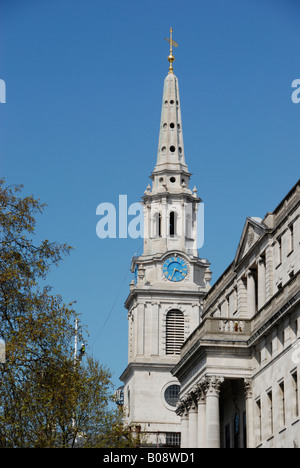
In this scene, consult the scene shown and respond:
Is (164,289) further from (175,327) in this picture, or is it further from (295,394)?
(295,394)

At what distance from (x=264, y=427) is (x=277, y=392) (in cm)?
339

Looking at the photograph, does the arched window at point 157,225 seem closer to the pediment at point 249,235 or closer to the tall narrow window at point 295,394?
the pediment at point 249,235

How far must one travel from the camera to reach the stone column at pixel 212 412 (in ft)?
223

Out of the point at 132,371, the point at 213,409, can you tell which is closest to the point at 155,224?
the point at 132,371

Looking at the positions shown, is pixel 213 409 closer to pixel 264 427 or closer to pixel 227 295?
pixel 264 427

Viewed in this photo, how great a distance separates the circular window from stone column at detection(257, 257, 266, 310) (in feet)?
174

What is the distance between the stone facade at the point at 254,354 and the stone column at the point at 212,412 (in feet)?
0.19

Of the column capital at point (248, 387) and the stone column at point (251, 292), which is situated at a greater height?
the stone column at point (251, 292)

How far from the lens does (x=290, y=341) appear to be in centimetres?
6088

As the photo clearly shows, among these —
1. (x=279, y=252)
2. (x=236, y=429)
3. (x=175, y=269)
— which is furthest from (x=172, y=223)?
(x=279, y=252)

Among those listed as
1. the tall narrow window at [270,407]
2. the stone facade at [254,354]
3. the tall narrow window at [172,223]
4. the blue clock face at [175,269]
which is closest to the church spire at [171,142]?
the tall narrow window at [172,223]

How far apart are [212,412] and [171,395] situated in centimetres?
5451

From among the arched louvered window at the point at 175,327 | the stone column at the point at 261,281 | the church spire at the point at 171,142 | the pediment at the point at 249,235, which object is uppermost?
the church spire at the point at 171,142
